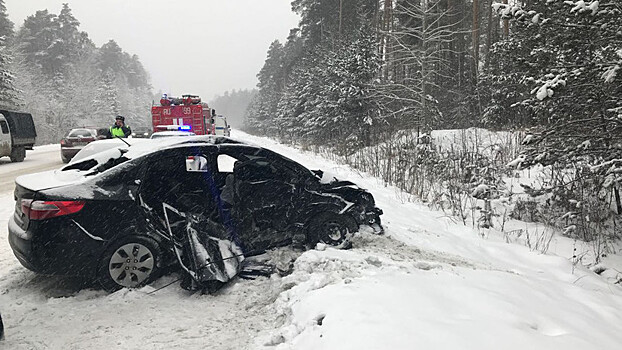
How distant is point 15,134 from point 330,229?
658 inches

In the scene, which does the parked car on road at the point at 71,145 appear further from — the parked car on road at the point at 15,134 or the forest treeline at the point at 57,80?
the forest treeline at the point at 57,80

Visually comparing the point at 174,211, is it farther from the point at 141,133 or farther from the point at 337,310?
the point at 141,133

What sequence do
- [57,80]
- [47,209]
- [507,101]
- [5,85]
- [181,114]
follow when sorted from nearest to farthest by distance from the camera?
[47,209], [181,114], [507,101], [5,85], [57,80]

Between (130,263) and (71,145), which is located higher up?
(71,145)

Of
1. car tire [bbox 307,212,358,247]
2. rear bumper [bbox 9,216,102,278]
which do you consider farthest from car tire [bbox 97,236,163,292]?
car tire [bbox 307,212,358,247]

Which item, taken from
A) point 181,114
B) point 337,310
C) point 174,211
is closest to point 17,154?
point 181,114

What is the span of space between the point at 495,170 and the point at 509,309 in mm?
7253

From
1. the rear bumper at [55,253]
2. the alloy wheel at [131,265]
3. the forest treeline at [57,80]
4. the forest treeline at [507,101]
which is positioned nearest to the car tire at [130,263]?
the alloy wheel at [131,265]

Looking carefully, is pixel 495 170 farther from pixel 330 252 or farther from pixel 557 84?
pixel 330 252

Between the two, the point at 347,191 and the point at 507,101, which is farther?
the point at 507,101

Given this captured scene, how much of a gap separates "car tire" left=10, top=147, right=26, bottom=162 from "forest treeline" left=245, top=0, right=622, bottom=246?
45.9 ft

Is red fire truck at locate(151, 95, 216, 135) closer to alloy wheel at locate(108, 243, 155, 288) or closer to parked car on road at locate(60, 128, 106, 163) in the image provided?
parked car on road at locate(60, 128, 106, 163)

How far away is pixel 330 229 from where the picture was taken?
16.8 ft

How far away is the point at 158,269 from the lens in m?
4.09
